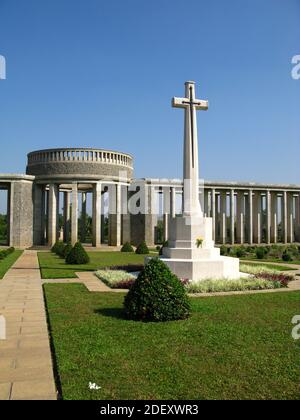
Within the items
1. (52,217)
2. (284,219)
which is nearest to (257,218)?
(284,219)

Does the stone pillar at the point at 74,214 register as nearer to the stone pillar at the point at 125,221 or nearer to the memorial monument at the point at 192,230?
the stone pillar at the point at 125,221

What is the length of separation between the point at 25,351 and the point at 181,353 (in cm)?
299

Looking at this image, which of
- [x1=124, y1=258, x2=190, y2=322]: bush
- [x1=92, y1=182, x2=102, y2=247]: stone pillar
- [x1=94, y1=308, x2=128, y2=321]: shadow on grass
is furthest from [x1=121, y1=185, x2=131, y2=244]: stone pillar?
[x1=124, y1=258, x2=190, y2=322]: bush

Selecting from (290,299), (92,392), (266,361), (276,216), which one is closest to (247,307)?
(290,299)

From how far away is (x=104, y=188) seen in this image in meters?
54.2

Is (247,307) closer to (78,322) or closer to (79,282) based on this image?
(78,322)

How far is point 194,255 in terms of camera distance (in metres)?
17.2

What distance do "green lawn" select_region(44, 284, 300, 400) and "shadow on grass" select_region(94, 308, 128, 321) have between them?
0.03 metres

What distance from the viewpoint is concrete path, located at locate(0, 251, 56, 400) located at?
18.3 feet

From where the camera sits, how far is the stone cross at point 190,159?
58.9ft

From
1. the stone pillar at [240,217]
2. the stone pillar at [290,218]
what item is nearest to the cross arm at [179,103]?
the stone pillar at [240,217]

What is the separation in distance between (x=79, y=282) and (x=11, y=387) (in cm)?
1172

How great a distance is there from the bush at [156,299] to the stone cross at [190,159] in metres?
7.92

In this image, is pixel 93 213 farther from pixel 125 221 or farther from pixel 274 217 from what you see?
pixel 274 217
